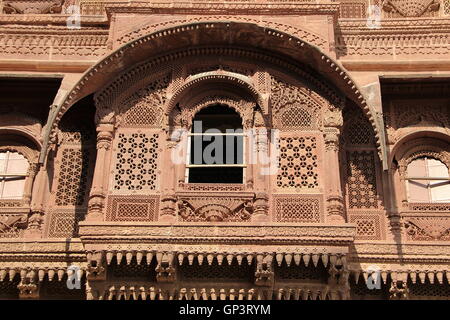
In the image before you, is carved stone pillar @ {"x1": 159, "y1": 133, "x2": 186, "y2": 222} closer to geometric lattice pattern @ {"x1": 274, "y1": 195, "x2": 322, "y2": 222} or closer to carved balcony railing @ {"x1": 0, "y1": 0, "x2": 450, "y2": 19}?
geometric lattice pattern @ {"x1": 274, "y1": 195, "x2": 322, "y2": 222}

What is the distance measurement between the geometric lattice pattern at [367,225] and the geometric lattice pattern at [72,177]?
355 centimetres

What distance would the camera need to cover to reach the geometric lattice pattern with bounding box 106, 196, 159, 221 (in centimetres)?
940

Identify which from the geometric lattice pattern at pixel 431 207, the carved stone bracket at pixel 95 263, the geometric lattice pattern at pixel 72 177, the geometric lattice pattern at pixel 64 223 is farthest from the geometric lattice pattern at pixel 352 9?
the carved stone bracket at pixel 95 263

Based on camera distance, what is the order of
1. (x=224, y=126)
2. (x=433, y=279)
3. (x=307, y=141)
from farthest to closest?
(x=224, y=126) → (x=307, y=141) → (x=433, y=279)

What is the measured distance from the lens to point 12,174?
10.5 meters

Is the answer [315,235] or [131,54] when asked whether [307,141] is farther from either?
[131,54]

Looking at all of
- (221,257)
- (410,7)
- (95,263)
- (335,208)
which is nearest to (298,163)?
(335,208)

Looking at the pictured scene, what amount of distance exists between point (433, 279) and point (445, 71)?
292 cm

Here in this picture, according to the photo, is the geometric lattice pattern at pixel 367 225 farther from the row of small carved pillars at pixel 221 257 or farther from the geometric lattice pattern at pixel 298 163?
the row of small carved pillars at pixel 221 257

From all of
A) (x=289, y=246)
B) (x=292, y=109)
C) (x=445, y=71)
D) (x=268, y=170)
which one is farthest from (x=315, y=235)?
(x=445, y=71)

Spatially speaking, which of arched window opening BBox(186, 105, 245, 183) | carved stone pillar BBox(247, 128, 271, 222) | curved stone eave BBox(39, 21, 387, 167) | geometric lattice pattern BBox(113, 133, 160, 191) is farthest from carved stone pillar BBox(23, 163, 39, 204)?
carved stone pillar BBox(247, 128, 271, 222)

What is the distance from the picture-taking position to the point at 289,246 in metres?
8.91

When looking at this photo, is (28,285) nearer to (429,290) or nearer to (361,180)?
(361,180)

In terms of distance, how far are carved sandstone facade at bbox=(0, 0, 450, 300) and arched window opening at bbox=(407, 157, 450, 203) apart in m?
0.03
